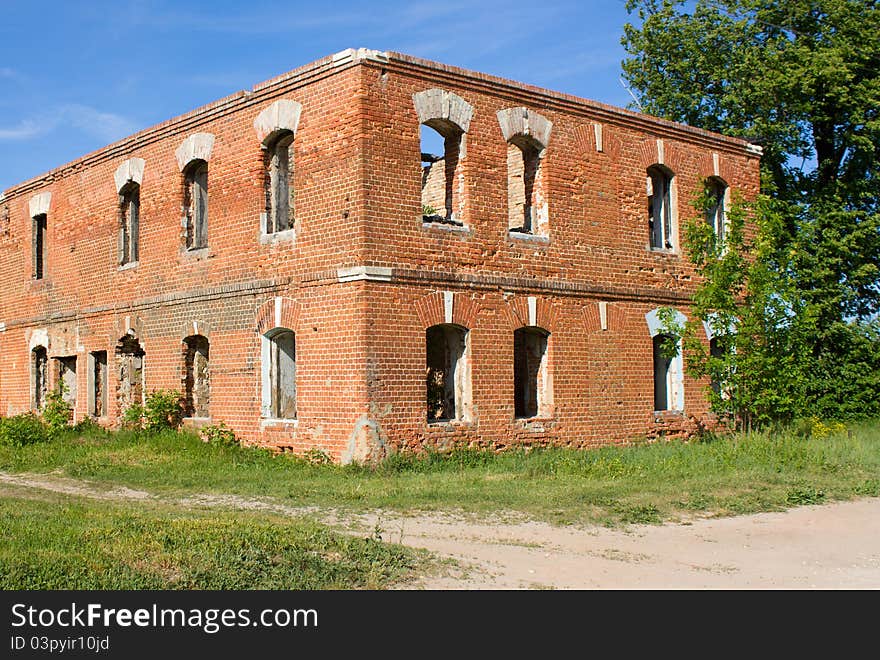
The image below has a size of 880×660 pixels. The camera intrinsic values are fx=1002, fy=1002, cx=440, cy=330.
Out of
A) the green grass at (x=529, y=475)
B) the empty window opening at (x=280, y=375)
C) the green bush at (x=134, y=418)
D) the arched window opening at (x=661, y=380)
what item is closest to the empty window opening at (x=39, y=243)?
the green bush at (x=134, y=418)

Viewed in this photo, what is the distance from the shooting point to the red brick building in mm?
14992

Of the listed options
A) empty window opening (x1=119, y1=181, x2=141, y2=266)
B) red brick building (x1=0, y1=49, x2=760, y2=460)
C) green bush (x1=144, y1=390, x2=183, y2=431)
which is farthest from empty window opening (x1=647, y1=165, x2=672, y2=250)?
empty window opening (x1=119, y1=181, x2=141, y2=266)

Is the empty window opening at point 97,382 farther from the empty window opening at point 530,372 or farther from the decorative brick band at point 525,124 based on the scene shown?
the decorative brick band at point 525,124

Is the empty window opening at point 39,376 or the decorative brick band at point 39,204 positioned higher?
the decorative brick band at point 39,204

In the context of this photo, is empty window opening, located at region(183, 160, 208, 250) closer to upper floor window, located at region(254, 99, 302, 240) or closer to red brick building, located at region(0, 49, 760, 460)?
red brick building, located at region(0, 49, 760, 460)

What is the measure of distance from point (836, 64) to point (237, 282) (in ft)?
49.2

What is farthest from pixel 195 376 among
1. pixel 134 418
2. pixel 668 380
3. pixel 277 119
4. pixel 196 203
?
pixel 668 380

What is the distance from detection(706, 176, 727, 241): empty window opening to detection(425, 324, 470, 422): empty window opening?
7.15 meters

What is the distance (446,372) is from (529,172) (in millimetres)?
3915

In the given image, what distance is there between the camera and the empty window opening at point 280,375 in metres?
16.4

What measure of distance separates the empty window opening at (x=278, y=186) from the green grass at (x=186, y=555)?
25.4 feet

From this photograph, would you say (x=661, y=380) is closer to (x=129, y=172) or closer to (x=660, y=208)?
(x=660, y=208)

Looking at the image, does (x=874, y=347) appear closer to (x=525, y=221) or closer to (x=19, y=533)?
(x=525, y=221)

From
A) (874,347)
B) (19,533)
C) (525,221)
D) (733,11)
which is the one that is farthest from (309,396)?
(733,11)
